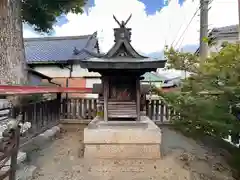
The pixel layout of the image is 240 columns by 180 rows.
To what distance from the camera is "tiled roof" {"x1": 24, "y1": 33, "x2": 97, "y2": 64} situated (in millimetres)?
13070

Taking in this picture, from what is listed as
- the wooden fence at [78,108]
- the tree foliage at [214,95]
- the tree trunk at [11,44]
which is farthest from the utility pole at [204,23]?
the tree trunk at [11,44]

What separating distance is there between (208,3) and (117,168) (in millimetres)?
6605

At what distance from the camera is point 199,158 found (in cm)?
523

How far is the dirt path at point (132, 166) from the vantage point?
4227mm

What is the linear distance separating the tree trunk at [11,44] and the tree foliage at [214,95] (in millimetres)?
5466

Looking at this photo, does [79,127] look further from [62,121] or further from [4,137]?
[4,137]

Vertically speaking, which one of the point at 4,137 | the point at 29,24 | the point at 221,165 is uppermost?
the point at 29,24

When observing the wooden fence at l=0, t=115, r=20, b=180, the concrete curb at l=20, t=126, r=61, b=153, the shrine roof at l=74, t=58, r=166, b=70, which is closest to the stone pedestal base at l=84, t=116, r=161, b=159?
the concrete curb at l=20, t=126, r=61, b=153

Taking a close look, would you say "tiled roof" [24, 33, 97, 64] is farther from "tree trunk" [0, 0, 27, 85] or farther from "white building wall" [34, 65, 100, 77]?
"tree trunk" [0, 0, 27, 85]

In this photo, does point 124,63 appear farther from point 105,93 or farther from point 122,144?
point 122,144

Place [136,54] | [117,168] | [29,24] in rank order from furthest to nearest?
[29,24], [136,54], [117,168]

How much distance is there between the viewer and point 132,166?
4738 millimetres

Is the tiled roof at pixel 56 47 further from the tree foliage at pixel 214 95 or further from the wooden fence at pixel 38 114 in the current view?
the tree foliage at pixel 214 95

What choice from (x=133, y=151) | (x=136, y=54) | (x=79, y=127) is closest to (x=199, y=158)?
(x=133, y=151)
